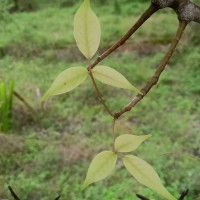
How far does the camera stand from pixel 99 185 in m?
2.74

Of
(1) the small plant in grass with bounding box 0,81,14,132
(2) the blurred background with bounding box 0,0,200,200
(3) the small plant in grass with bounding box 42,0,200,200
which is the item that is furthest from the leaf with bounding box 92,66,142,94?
(1) the small plant in grass with bounding box 0,81,14,132

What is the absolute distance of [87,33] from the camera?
31cm

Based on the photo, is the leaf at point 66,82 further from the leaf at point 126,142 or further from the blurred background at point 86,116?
the blurred background at point 86,116

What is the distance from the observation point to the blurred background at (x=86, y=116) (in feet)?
8.98

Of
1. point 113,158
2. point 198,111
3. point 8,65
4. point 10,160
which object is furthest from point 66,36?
point 113,158

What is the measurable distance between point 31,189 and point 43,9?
4.72 meters

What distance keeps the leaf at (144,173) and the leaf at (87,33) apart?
81 millimetres

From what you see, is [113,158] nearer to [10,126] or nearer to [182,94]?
[10,126]

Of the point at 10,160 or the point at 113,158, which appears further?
the point at 10,160

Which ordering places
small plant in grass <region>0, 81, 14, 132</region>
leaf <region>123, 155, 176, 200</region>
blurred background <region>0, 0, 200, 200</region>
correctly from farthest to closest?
small plant in grass <region>0, 81, 14, 132</region> → blurred background <region>0, 0, 200, 200</region> → leaf <region>123, 155, 176, 200</region>

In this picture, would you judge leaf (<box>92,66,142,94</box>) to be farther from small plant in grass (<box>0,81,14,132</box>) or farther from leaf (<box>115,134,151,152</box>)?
small plant in grass (<box>0,81,14,132</box>)

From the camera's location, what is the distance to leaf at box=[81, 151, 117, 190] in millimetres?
301

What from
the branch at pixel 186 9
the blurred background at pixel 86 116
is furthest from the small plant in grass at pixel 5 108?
the branch at pixel 186 9

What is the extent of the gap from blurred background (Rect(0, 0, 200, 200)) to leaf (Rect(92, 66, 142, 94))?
179 centimetres
